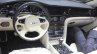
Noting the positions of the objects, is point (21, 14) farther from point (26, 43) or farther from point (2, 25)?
point (26, 43)

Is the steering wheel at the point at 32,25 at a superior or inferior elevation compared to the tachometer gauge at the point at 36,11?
inferior

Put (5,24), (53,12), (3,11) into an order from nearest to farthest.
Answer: (3,11)
(5,24)
(53,12)

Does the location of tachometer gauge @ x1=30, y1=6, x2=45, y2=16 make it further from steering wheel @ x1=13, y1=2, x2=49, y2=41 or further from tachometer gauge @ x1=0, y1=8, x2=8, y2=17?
tachometer gauge @ x1=0, y1=8, x2=8, y2=17

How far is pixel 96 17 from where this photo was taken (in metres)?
3.15

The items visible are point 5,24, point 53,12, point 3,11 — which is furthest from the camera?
point 53,12

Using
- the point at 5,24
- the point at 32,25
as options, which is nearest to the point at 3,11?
the point at 5,24

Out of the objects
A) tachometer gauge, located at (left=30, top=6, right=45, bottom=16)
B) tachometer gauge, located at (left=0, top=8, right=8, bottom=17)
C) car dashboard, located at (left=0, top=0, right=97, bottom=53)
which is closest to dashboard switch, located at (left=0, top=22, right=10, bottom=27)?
car dashboard, located at (left=0, top=0, right=97, bottom=53)

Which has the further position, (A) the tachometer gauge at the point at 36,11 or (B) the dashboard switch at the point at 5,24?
(B) the dashboard switch at the point at 5,24

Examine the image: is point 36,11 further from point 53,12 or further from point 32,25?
point 53,12

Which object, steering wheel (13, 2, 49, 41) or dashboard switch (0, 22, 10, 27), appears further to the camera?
dashboard switch (0, 22, 10, 27)

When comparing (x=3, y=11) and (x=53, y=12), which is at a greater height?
(x=3, y=11)

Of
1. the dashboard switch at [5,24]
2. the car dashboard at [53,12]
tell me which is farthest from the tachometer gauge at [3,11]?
the dashboard switch at [5,24]

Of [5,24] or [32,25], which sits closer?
[32,25]

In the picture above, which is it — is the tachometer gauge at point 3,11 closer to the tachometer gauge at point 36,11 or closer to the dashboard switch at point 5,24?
the dashboard switch at point 5,24
